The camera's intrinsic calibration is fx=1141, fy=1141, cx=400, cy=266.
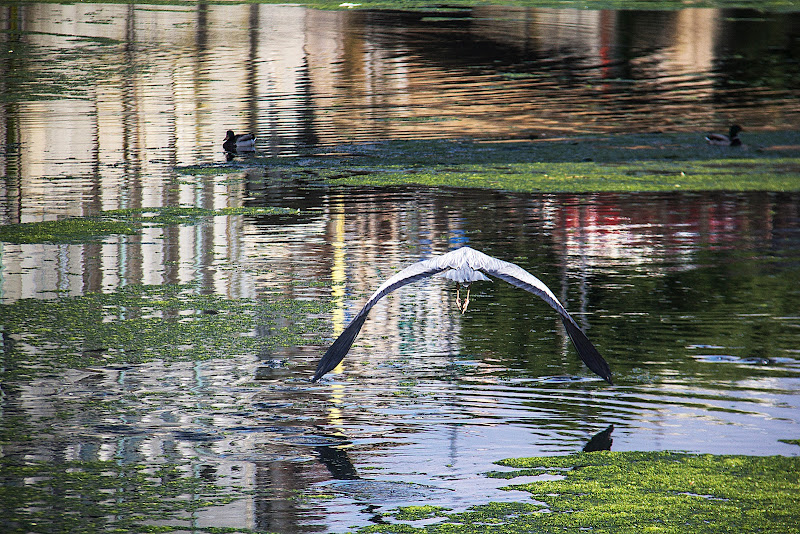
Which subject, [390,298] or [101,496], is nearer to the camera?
[101,496]

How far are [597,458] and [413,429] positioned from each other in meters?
1.18

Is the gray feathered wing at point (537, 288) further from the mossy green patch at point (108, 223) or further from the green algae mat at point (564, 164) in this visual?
the green algae mat at point (564, 164)

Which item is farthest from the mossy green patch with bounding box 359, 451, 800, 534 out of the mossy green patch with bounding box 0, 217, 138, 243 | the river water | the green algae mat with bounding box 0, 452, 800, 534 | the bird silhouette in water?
the bird silhouette in water

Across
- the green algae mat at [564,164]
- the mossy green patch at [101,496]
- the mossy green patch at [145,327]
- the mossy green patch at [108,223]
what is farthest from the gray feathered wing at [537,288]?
the green algae mat at [564,164]

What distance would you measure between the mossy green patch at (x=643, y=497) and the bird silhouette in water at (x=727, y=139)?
11701mm

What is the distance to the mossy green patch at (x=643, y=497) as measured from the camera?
5.87m

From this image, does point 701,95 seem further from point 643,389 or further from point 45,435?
point 45,435

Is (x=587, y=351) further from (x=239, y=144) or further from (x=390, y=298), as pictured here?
(x=239, y=144)

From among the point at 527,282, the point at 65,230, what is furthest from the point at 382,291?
the point at 65,230

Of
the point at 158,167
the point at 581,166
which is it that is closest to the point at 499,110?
the point at 581,166

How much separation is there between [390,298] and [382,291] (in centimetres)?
A: 394

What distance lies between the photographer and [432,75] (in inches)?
1080

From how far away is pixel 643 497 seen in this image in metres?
6.25

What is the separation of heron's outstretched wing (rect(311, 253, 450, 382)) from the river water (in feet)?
1.10
